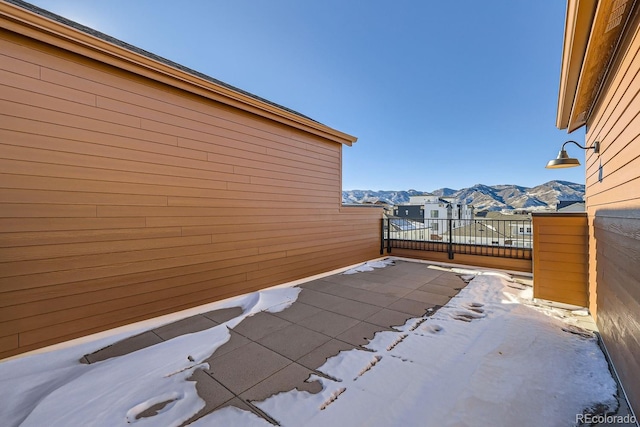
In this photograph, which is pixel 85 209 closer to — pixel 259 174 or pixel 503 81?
pixel 259 174

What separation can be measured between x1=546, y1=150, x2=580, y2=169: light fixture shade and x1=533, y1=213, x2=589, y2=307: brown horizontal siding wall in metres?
0.67

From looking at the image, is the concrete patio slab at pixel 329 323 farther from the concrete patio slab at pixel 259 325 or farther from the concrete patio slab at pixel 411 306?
the concrete patio slab at pixel 411 306

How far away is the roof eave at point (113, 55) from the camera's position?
201cm

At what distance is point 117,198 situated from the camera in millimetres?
2604

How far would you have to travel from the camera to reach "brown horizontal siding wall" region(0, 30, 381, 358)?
2104 millimetres

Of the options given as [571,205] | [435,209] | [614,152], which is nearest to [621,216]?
[614,152]

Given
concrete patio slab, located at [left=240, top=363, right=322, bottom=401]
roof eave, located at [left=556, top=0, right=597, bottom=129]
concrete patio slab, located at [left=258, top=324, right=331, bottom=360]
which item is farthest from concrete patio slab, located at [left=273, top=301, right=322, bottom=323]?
roof eave, located at [left=556, top=0, right=597, bottom=129]

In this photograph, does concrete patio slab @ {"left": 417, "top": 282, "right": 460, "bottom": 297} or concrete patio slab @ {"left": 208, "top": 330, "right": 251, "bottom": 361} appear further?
concrete patio slab @ {"left": 417, "top": 282, "right": 460, "bottom": 297}

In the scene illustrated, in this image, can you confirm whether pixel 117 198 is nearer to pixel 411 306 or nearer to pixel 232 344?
pixel 232 344

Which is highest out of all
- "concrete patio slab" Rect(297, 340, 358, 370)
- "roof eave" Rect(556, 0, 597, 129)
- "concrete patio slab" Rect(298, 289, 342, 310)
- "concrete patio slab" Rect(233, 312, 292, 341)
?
"roof eave" Rect(556, 0, 597, 129)

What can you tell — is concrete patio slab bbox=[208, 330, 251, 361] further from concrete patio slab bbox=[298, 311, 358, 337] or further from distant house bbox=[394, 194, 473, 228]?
distant house bbox=[394, 194, 473, 228]

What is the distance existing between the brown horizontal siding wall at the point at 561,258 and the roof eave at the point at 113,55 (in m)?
4.33

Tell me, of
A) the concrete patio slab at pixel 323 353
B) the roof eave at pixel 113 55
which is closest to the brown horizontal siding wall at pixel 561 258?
the concrete patio slab at pixel 323 353

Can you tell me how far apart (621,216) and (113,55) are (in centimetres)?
460
